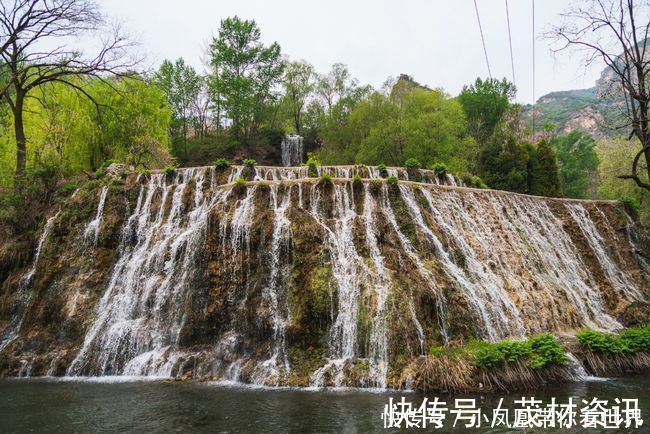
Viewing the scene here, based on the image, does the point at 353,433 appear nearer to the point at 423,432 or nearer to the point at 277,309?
the point at 423,432

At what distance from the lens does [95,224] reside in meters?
15.8

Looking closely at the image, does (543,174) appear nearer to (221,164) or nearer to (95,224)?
(221,164)

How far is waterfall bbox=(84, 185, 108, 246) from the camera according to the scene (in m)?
15.4

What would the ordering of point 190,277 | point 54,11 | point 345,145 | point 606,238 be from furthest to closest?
1. point 345,145
2. point 606,238
3. point 54,11
4. point 190,277

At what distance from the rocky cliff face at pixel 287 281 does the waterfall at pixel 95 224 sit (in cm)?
8

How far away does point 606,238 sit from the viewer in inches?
752

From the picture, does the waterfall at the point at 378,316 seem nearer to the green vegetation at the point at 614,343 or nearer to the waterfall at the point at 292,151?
the green vegetation at the point at 614,343

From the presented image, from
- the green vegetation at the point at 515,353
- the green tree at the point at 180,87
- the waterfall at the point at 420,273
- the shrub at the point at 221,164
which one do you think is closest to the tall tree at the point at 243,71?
the green tree at the point at 180,87

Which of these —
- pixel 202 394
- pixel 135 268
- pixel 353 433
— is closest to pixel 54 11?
pixel 135 268

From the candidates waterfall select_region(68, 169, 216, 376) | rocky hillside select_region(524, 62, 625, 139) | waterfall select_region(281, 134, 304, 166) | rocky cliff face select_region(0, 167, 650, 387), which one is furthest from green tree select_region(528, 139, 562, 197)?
waterfall select_region(68, 169, 216, 376)

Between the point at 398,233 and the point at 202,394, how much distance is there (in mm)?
8047

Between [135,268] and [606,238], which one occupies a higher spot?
[606,238]

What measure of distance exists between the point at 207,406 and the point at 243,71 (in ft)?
120

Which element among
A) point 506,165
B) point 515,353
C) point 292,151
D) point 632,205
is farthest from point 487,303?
point 292,151
